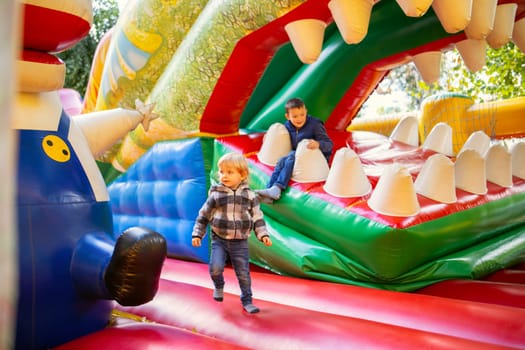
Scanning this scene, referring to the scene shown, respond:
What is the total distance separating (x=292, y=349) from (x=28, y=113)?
794mm

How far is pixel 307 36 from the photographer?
178 cm

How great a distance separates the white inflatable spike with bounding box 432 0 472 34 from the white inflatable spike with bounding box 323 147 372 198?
1.69 feet

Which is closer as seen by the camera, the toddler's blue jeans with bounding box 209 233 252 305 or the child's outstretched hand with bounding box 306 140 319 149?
the toddler's blue jeans with bounding box 209 233 252 305

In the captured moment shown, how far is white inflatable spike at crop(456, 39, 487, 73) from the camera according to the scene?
7.16 feet

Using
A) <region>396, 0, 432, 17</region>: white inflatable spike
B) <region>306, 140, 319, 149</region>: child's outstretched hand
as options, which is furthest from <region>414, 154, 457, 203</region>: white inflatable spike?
<region>396, 0, 432, 17</region>: white inflatable spike

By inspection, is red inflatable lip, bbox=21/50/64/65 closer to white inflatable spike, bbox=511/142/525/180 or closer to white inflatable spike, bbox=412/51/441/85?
white inflatable spike, bbox=412/51/441/85

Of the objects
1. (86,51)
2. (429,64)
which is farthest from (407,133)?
(86,51)

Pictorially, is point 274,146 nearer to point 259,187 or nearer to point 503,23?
point 259,187

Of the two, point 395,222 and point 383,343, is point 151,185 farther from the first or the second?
point 383,343

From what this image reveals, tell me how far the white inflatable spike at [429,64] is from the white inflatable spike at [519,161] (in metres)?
0.48

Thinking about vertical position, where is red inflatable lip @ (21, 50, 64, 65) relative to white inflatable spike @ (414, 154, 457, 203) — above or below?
above

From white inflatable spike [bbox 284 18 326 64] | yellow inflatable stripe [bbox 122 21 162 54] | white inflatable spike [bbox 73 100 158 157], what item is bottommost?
white inflatable spike [bbox 73 100 158 157]

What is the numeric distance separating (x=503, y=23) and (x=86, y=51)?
16.9ft

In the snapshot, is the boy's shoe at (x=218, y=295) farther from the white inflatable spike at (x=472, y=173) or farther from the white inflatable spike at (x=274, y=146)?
the white inflatable spike at (x=472, y=173)
